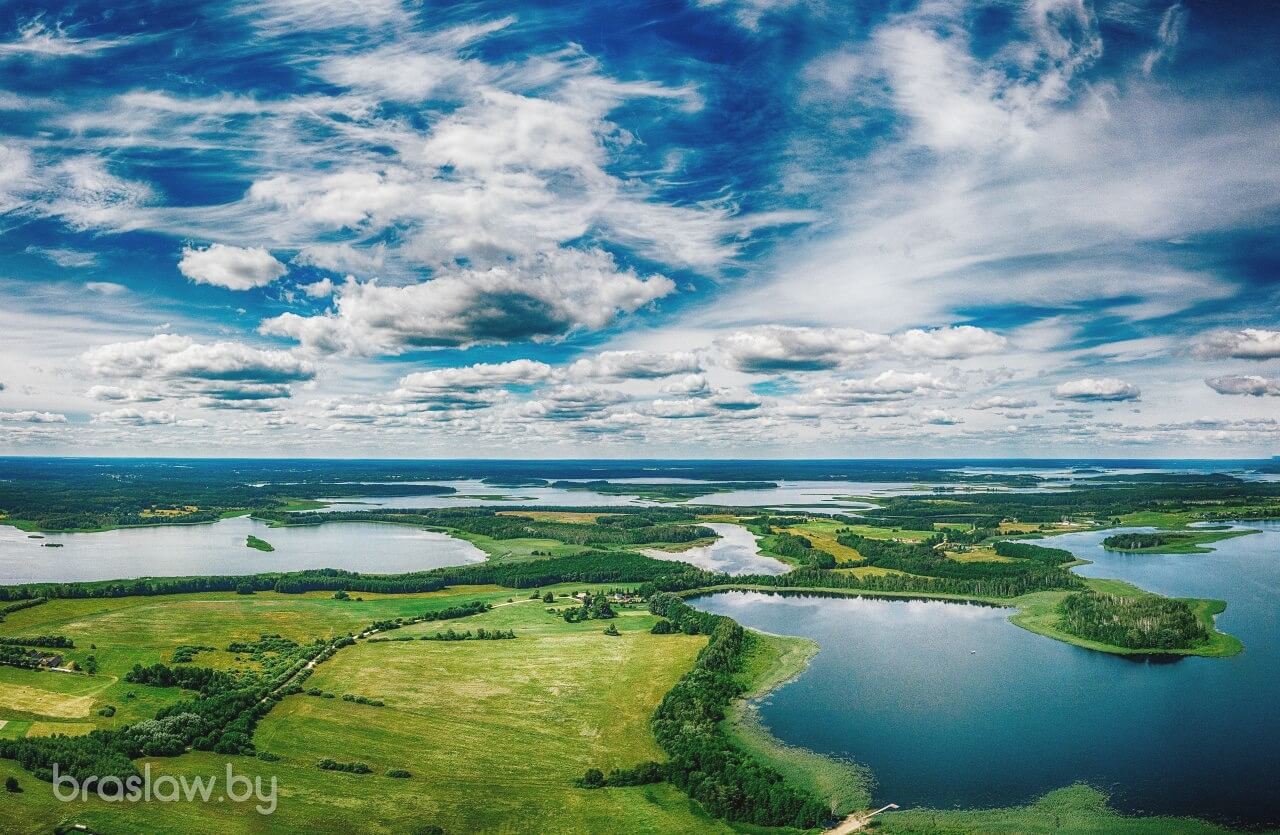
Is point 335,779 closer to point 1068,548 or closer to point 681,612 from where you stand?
point 681,612

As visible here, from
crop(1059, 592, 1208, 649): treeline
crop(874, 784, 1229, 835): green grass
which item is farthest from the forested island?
crop(874, 784, 1229, 835): green grass

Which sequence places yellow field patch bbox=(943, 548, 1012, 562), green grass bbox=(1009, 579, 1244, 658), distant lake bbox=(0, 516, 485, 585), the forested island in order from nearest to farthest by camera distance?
the forested island → green grass bbox=(1009, 579, 1244, 658) → distant lake bbox=(0, 516, 485, 585) → yellow field patch bbox=(943, 548, 1012, 562)

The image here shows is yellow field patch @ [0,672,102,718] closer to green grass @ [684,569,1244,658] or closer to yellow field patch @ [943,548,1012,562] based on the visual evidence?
green grass @ [684,569,1244,658]

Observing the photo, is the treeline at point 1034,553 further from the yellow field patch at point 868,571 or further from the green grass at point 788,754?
the green grass at point 788,754

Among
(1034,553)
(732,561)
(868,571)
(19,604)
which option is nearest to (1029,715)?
(868,571)

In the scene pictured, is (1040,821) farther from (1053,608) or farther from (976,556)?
(976,556)

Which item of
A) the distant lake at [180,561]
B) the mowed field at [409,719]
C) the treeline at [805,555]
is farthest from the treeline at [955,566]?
the distant lake at [180,561]
